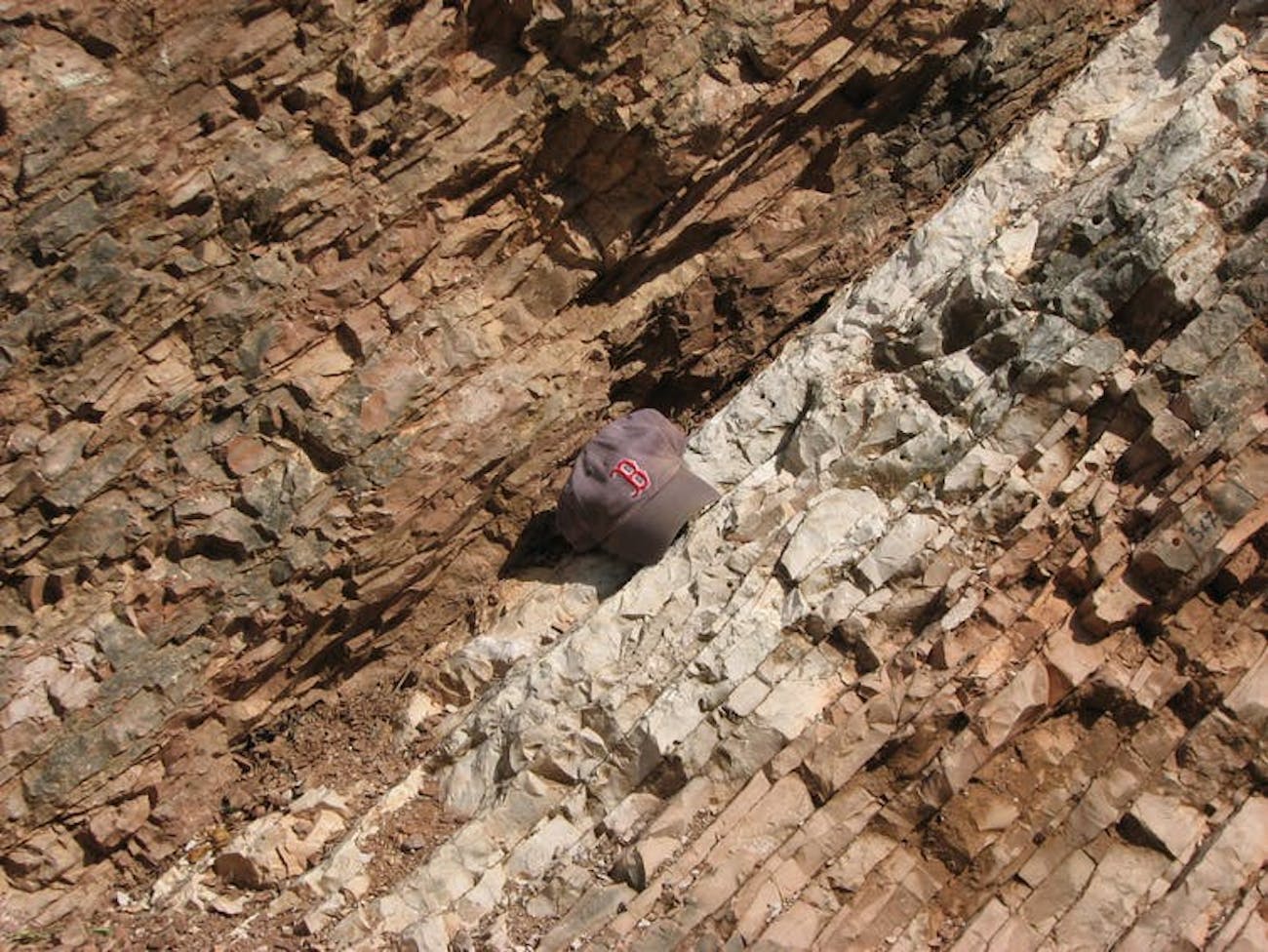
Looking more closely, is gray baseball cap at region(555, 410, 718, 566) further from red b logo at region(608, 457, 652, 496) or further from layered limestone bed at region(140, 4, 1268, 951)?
layered limestone bed at region(140, 4, 1268, 951)

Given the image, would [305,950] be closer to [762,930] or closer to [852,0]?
[762,930]

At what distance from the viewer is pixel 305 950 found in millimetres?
6160

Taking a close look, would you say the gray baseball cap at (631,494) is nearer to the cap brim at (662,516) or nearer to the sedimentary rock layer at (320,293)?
the cap brim at (662,516)

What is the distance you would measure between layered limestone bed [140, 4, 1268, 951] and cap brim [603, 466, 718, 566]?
0.13 m

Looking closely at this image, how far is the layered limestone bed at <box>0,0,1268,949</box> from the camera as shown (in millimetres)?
5762

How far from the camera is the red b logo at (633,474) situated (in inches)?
281

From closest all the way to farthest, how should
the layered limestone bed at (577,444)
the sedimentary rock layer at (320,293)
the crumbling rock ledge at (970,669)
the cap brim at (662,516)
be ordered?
1. the crumbling rock ledge at (970,669)
2. the layered limestone bed at (577,444)
3. the sedimentary rock layer at (320,293)
4. the cap brim at (662,516)

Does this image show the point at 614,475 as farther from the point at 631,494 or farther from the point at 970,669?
the point at 970,669

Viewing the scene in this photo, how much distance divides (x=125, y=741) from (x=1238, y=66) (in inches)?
287

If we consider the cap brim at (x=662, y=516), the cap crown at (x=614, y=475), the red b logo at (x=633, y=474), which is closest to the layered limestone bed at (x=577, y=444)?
the cap brim at (x=662, y=516)

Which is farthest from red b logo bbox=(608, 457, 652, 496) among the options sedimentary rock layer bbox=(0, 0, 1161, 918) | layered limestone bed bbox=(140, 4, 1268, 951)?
sedimentary rock layer bbox=(0, 0, 1161, 918)

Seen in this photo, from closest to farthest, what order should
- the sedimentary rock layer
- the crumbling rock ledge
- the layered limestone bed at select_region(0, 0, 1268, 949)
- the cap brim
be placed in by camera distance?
the crumbling rock ledge < the layered limestone bed at select_region(0, 0, 1268, 949) < the sedimentary rock layer < the cap brim

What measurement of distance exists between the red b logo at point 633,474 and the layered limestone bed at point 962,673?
42 cm

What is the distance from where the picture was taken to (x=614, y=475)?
23.6ft
